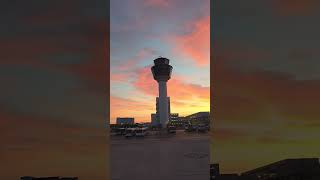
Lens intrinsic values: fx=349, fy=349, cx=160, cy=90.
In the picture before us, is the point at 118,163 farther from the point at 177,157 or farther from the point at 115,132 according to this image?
the point at 115,132

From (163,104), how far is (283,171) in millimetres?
41382

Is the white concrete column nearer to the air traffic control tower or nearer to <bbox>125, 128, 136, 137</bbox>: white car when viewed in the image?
the air traffic control tower

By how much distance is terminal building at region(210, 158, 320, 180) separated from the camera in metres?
10.5

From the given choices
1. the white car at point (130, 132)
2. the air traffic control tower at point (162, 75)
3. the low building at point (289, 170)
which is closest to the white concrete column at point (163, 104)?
the air traffic control tower at point (162, 75)

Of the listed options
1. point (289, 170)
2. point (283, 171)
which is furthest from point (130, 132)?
point (289, 170)

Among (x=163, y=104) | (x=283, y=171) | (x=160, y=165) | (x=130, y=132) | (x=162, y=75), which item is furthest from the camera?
(x=162, y=75)

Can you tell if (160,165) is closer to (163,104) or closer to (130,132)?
(130,132)

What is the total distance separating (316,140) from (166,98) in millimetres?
44310

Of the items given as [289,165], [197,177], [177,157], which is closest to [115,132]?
[177,157]

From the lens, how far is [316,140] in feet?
33.0

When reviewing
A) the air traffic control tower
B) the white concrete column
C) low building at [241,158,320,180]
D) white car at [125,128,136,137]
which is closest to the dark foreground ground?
low building at [241,158,320,180]

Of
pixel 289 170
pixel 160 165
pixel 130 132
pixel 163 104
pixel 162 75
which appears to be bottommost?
pixel 160 165

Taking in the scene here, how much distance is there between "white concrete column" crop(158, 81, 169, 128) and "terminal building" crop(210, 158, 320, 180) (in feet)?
131

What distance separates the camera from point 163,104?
53.2 meters
